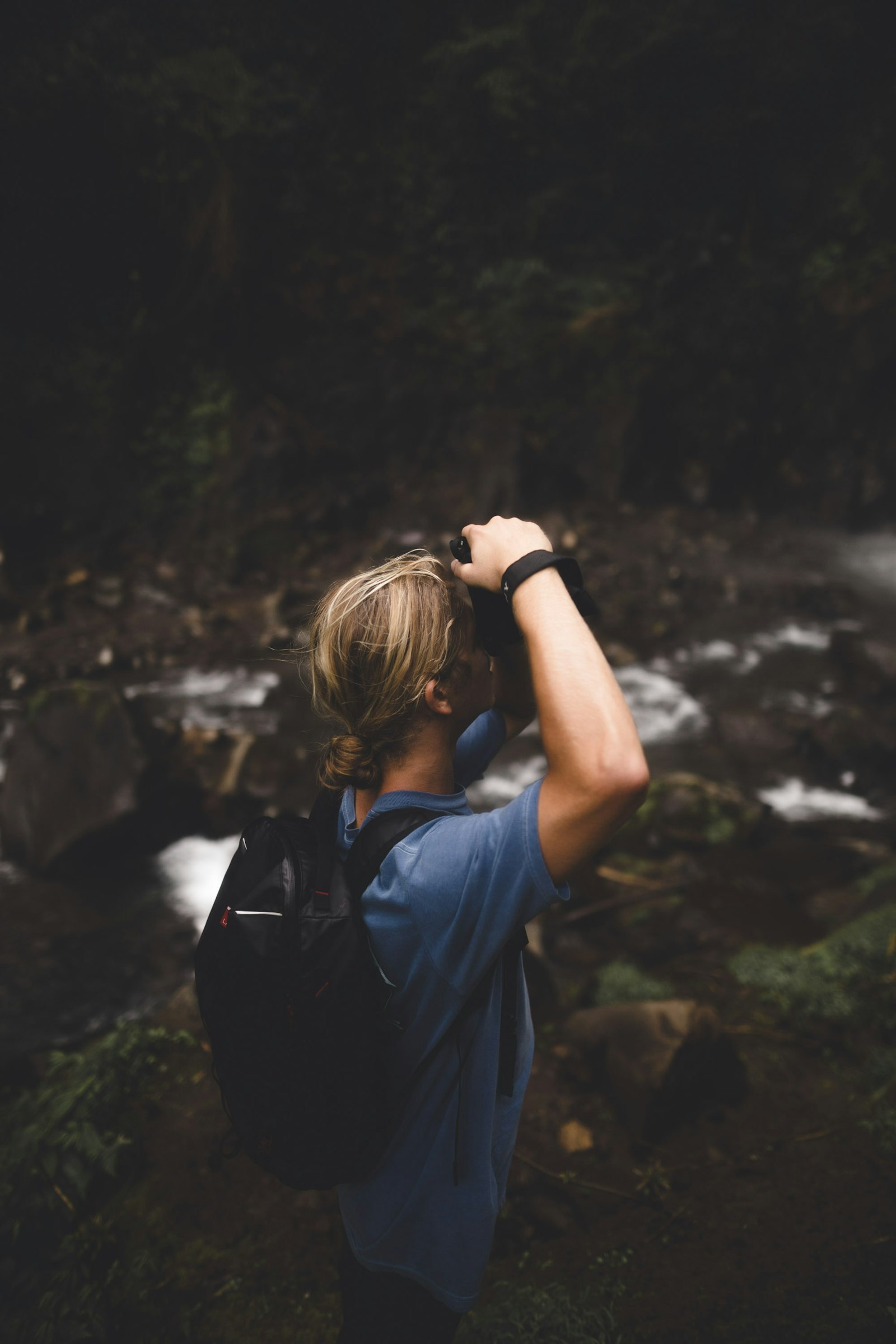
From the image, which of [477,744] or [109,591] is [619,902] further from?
[109,591]

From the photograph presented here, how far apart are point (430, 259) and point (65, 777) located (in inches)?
478

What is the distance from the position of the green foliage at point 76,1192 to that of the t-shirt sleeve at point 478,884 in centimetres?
219

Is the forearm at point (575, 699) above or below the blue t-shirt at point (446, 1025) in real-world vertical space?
above

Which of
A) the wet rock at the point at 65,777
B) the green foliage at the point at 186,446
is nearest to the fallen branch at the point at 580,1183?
the wet rock at the point at 65,777

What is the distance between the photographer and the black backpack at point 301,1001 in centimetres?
130

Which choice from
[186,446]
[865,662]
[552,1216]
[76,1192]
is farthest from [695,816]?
[186,446]

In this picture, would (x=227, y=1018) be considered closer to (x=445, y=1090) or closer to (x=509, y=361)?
(x=445, y=1090)

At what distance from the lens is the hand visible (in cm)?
146

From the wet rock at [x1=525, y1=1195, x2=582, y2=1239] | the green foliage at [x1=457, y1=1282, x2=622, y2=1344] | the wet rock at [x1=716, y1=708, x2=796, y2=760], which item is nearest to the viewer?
the green foliage at [x1=457, y1=1282, x2=622, y2=1344]

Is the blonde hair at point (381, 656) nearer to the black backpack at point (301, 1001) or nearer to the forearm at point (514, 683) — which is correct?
the black backpack at point (301, 1001)

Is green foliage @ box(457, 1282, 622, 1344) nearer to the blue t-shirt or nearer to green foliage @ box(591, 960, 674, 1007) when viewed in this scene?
the blue t-shirt

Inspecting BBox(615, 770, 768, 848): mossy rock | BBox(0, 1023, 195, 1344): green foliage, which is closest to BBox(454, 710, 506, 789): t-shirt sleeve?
BBox(0, 1023, 195, 1344): green foliage

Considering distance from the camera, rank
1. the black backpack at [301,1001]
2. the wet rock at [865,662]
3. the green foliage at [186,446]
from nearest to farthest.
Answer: the black backpack at [301,1001], the wet rock at [865,662], the green foliage at [186,446]

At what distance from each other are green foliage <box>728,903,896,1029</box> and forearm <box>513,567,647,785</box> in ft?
10.7
